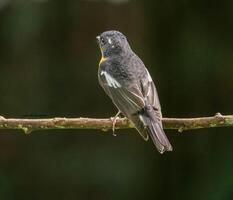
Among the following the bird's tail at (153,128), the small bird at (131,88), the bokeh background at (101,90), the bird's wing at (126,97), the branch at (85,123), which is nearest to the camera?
the branch at (85,123)

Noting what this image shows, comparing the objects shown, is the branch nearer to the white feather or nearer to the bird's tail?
the bird's tail

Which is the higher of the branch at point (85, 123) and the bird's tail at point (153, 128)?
the branch at point (85, 123)

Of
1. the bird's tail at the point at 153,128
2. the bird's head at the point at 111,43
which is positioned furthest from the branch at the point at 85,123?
the bird's head at the point at 111,43

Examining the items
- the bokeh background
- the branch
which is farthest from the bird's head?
the bokeh background

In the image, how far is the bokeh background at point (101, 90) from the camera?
31.4ft

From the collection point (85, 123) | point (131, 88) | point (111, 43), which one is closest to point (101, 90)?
point (111, 43)

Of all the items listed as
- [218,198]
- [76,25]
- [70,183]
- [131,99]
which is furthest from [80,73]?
[131,99]

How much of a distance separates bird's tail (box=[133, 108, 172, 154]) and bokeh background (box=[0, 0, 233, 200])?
10.3ft

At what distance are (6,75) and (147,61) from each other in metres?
1.55

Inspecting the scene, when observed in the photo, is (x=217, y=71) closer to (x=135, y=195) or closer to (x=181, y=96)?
(x=181, y=96)

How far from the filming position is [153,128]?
6188 mm

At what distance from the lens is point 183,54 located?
9570 millimetres

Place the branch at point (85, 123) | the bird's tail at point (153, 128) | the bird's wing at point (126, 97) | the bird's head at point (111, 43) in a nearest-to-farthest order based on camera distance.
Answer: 1. the branch at point (85, 123)
2. the bird's tail at point (153, 128)
3. the bird's wing at point (126, 97)
4. the bird's head at point (111, 43)

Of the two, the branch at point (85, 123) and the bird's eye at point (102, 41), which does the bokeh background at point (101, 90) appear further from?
the branch at point (85, 123)
